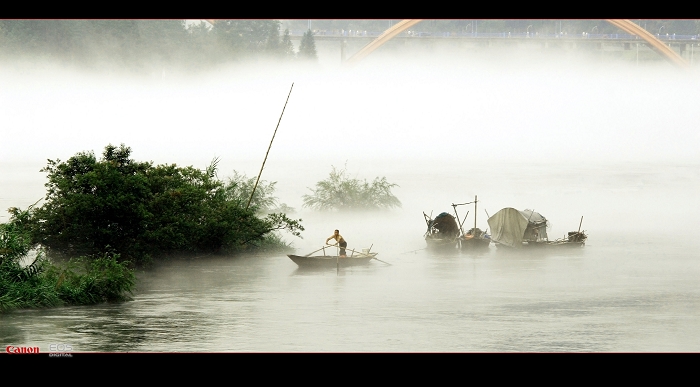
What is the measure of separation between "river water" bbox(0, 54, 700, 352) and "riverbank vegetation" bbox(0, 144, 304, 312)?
0.88 feet

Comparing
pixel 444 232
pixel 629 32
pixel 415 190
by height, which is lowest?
A: pixel 444 232

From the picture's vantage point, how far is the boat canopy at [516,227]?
1916 cm

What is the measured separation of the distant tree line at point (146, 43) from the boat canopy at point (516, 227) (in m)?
11.0

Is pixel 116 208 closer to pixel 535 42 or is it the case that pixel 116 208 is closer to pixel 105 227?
pixel 105 227

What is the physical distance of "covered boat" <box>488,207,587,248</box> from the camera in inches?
754

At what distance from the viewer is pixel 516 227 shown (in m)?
19.3

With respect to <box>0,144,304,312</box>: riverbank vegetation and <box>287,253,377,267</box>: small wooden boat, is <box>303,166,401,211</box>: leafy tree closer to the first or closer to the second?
<box>287,253,377,267</box>: small wooden boat

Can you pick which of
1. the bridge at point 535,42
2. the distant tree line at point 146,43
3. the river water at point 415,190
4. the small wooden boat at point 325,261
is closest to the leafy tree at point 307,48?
the distant tree line at point 146,43

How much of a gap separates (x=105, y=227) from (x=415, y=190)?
19.5 meters

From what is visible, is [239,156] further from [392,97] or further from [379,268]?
[379,268]

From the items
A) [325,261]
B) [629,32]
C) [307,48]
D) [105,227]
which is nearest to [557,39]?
[629,32]

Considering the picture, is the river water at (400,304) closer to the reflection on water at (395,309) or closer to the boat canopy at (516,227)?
the reflection on water at (395,309)

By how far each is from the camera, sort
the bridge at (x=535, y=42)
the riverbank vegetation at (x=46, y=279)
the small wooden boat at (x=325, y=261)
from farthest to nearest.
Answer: the bridge at (x=535, y=42), the small wooden boat at (x=325, y=261), the riverbank vegetation at (x=46, y=279)
